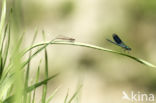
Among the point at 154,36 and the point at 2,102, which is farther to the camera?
the point at 154,36

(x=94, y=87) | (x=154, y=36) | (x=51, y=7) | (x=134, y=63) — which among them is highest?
(x=51, y=7)

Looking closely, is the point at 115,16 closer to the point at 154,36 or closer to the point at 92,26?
the point at 92,26

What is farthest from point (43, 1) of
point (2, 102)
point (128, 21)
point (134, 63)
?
point (2, 102)

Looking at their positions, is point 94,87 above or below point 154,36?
below

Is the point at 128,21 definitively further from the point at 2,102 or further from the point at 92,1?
the point at 2,102

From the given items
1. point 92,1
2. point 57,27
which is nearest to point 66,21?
point 57,27

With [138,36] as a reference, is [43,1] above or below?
above
